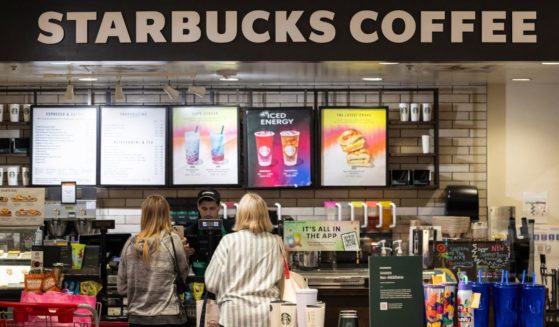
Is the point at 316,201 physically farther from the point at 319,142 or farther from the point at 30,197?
the point at 30,197

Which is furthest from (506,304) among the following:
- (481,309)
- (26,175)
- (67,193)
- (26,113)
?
(26,113)

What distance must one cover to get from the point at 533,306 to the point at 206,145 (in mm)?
5280

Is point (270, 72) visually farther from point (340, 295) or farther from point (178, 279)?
point (178, 279)

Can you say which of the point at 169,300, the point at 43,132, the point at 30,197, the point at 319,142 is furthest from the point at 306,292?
the point at 43,132

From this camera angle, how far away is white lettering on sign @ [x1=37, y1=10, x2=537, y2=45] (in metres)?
5.78

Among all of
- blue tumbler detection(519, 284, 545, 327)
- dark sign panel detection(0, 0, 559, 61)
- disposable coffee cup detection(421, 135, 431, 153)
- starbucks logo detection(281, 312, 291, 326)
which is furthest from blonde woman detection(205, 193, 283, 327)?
→ disposable coffee cup detection(421, 135, 431, 153)

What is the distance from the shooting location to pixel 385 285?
4.87 meters

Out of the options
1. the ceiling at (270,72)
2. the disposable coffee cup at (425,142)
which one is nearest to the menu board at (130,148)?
the ceiling at (270,72)

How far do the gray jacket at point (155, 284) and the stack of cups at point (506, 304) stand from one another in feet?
6.74

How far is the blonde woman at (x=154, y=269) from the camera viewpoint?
A: 18.9ft

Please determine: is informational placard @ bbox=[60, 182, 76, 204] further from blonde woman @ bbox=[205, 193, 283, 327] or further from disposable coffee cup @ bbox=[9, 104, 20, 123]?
blonde woman @ bbox=[205, 193, 283, 327]

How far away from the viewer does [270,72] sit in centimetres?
768

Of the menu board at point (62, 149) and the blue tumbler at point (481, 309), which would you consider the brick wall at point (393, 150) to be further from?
the blue tumbler at point (481, 309)

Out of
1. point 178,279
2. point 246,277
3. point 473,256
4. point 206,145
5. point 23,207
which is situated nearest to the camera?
point 246,277
